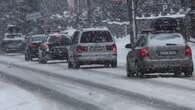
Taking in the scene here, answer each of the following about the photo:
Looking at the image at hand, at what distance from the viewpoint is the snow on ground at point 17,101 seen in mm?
13320

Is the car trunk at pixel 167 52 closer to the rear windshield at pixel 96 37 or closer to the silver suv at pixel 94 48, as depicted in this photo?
the silver suv at pixel 94 48

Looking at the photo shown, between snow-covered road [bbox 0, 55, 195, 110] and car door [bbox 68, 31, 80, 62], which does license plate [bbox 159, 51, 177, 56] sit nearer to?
snow-covered road [bbox 0, 55, 195, 110]

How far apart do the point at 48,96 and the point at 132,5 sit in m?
20.1

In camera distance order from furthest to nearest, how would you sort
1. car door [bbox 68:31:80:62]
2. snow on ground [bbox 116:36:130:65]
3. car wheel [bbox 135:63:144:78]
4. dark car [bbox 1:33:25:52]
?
dark car [bbox 1:33:25:52] < snow on ground [bbox 116:36:130:65] < car door [bbox 68:31:80:62] < car wheel [bbox 135:63:144:78]

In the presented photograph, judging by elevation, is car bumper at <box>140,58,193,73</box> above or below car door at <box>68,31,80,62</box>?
below

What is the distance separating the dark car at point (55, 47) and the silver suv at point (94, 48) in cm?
595

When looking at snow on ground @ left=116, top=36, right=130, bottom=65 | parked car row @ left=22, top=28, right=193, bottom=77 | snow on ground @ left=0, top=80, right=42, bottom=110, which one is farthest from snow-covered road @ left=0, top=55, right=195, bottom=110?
snow on ground @ left=116, top=36, right=130, bottom=65

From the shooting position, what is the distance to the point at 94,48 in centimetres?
2852

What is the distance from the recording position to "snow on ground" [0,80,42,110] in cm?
1332

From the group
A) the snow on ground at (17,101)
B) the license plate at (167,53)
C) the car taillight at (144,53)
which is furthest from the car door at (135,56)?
the snow on ground at (17,101)

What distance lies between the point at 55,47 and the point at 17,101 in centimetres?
2119

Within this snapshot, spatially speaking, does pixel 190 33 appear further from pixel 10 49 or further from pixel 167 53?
pixel 167 53

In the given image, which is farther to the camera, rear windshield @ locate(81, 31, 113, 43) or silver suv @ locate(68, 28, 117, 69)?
rear windshield @ locate(81, 31, 113, 43)

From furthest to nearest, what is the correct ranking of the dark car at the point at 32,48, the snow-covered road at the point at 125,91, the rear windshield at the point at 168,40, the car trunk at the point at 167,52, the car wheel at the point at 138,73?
the dark car at the point at 32,48 < the car wheel at the point at 138,73 < the rear windshield at the point at 168,40 < the car trunk at the point at 167,52 < the snow-covered road at the point at 125,91
